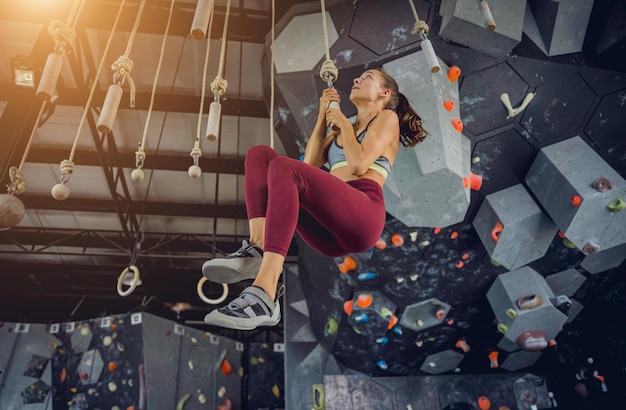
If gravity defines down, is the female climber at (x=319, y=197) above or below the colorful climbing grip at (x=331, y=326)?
below

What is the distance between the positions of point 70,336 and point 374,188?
7318mm

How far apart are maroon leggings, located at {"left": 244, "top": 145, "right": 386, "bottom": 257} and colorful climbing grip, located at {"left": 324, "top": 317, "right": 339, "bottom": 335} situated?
3.90m

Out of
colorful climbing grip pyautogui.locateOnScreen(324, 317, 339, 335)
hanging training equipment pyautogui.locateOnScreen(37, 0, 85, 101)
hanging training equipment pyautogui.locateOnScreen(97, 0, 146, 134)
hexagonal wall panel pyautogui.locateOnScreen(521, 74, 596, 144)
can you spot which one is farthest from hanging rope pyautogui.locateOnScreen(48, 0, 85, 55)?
colorful climbing grip pyautogui.locateOnScreen(324, 317, 339, 335)

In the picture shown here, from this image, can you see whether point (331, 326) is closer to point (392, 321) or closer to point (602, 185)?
point (392, 321)

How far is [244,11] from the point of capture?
420cm

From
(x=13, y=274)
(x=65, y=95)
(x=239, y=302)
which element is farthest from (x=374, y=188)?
(x=13, y=274)

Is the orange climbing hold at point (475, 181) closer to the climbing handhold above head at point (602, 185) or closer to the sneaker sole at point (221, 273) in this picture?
the climbing handhold above head at point (602, 185)

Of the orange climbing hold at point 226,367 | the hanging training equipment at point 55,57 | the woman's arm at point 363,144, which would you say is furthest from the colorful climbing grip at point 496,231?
the orange climbing hold at point 226,367

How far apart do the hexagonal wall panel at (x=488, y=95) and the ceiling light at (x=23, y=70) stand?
159 inches

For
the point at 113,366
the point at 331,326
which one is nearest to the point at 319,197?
the point at 331,326

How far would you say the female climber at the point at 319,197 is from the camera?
1465mm

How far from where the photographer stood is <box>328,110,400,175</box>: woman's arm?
1708 mm

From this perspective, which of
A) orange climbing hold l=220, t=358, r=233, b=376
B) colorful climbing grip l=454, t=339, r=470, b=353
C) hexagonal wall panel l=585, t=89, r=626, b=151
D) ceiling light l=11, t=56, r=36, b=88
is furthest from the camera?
orange climbing hold l=220, t=358, r=233, b=376

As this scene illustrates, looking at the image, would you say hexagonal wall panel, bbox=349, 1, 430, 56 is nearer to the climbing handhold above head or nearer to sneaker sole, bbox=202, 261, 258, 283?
the climbing handhold above head
